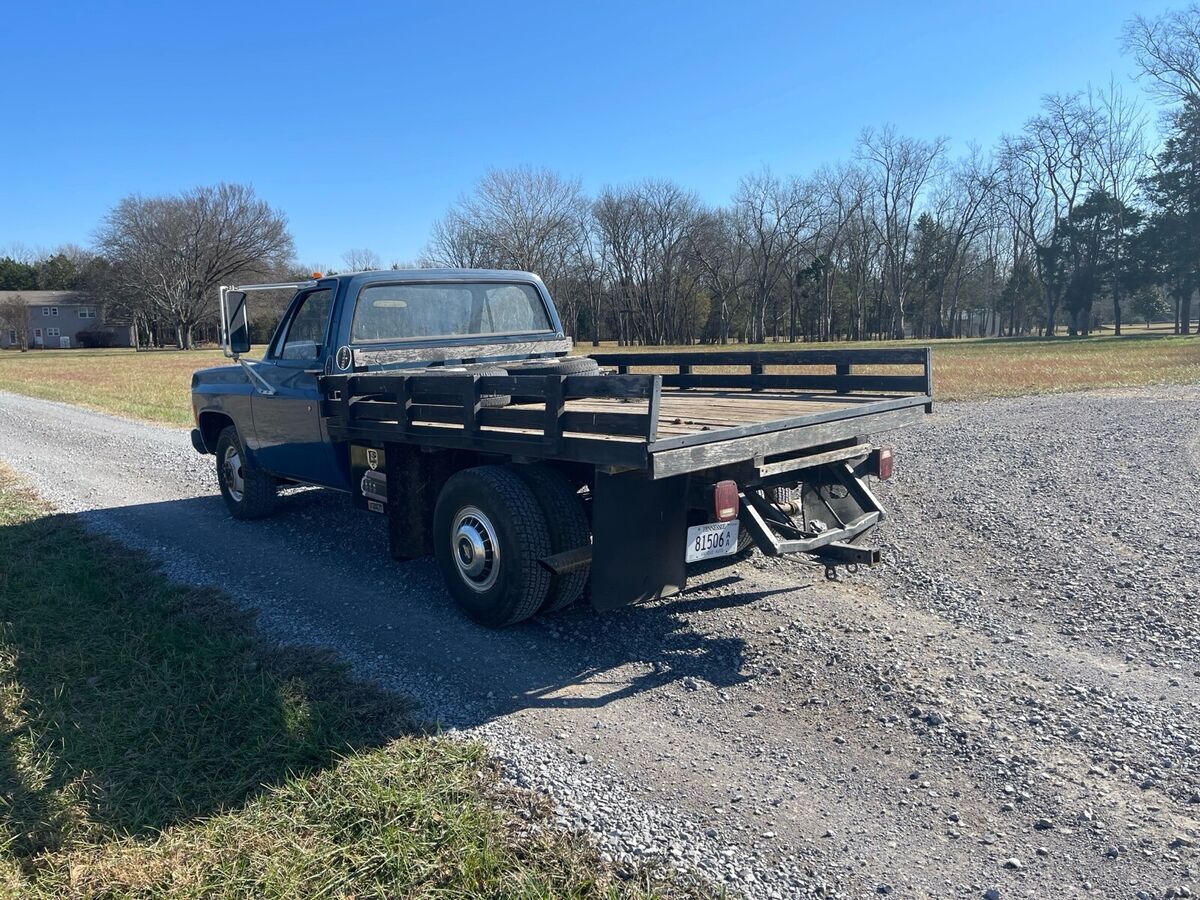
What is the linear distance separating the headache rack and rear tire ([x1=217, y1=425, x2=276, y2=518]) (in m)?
1.79

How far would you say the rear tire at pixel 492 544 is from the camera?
4512 mm

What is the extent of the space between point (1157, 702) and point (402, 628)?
12.4 ft

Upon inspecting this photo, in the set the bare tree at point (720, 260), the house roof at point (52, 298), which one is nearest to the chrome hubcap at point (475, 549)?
the bare tree at point (720, 260)

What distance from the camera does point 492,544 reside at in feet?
15.5

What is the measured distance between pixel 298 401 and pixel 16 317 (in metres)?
94.2

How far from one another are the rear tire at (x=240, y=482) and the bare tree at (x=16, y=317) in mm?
89749

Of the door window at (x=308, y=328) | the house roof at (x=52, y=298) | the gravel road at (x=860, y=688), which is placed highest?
the house roof at (x=52, y=298)

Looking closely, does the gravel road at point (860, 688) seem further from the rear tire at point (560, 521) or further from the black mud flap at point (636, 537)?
the black mud flap at point (636, 537)

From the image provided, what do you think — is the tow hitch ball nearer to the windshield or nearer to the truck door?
the windshield

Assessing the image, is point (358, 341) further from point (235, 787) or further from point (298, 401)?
point (235, 787)

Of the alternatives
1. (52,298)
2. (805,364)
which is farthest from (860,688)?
(52,298)

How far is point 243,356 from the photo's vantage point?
7.43 m

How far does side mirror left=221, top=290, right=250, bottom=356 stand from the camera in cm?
642

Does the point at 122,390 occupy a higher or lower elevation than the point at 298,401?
lower
